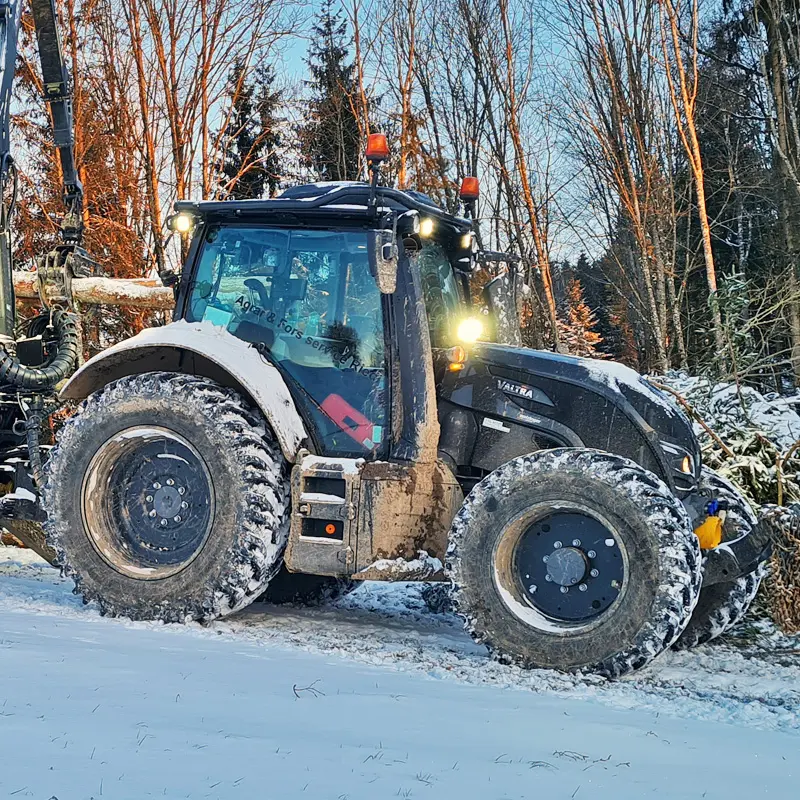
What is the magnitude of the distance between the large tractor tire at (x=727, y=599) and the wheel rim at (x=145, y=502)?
2.91 m

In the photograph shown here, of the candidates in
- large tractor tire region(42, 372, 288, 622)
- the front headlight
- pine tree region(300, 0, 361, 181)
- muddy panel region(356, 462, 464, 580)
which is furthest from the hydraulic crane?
pine tree region(300, 0, 361, 181)

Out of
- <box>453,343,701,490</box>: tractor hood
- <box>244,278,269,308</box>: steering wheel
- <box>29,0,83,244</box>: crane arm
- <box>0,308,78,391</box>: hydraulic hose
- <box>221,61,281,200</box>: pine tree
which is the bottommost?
<box>453,343,701,490</box>: tractor hood

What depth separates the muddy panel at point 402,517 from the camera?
5.09 meters

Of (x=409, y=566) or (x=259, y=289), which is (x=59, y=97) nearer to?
(x=259, y=289)

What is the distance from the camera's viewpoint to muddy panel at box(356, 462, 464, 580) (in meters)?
5.09

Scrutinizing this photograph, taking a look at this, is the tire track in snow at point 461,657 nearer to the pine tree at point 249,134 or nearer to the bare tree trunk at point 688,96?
the pine tree at point 249,134

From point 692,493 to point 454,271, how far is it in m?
2.13

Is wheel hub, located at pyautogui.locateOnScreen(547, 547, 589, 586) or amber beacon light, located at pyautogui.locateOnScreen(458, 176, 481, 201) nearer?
wheel hub, located at pyautogui.locateOnScreen(547, 547, 589, 586)

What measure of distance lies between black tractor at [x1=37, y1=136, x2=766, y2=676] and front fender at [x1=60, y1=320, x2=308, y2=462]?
0.02 metres

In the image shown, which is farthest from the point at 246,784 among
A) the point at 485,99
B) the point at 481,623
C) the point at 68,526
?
the point at 485,99

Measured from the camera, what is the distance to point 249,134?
54.5 ft

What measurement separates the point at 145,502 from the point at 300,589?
1.50 meters

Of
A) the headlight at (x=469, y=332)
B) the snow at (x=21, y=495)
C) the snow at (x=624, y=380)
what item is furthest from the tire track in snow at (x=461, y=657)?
the headlight at (x=469, y=332)

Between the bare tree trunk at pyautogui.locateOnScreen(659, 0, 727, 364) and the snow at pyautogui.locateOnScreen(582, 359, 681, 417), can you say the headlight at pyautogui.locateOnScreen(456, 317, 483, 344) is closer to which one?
the snow at pyautogui.locateOnScreen(582, 359, 681, 417)
